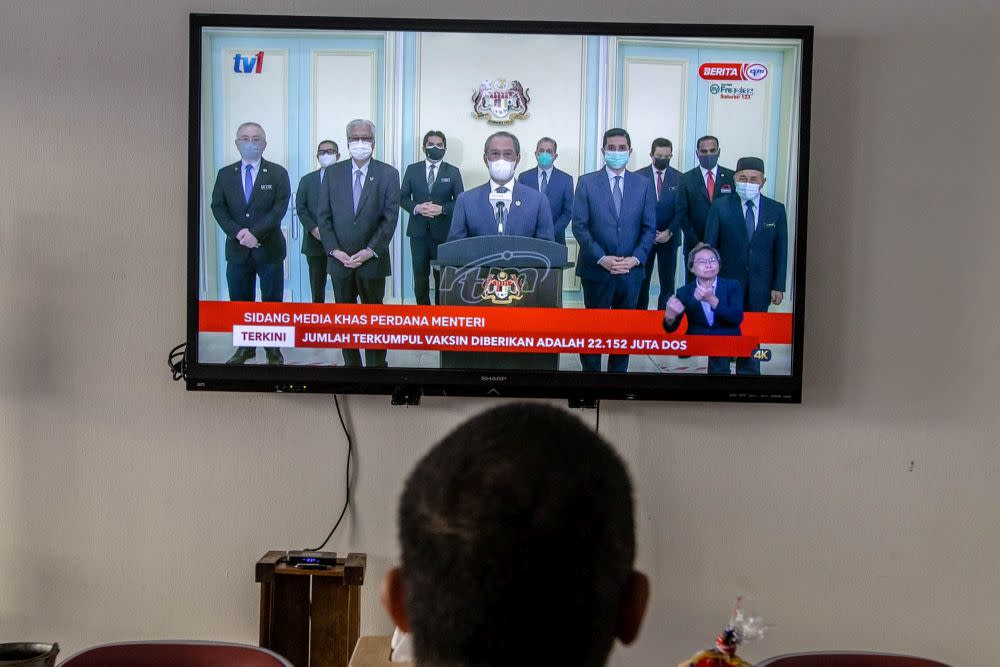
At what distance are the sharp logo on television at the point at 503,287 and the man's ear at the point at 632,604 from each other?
2.06 m

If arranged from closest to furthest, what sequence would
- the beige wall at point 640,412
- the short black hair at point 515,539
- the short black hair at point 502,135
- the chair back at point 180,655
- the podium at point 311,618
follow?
the short black hair at point 515,539 < the chair back at point 180,655 < the podium at point 311,618 < the short black hair at point 502,135 < the beige wall at point 640,412

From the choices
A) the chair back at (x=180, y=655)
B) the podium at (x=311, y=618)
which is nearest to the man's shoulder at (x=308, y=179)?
the podium at (x=311, y=618)

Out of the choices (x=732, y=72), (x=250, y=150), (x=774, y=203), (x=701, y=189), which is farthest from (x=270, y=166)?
(x=774, y=203)

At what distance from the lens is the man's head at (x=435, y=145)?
9.22 feet

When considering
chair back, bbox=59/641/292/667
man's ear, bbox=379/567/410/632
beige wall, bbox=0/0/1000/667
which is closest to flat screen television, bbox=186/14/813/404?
beige wall, bbox=0/0/1000/667

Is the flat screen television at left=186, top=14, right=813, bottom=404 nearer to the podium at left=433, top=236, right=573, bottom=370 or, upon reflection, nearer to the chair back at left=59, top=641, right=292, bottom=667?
the podium at left=433, top=236, right=573, bottom=370

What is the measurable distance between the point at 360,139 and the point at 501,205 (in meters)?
0.49

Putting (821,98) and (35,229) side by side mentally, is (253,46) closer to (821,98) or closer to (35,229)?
(35,229)

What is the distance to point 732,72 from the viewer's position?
2.79 m

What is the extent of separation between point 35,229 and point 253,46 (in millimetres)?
978

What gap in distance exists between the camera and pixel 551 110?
2805mm

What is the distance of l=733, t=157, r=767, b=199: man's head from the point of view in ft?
9.21

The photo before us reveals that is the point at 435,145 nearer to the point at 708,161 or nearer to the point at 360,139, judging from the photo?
the point at 360,139

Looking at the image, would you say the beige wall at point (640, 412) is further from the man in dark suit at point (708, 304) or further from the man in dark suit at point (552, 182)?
the man in dark suit at point (552, 182)
